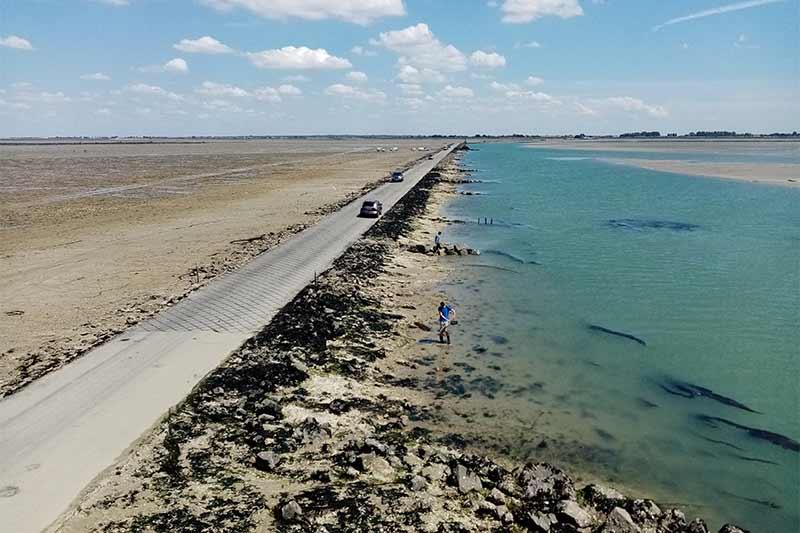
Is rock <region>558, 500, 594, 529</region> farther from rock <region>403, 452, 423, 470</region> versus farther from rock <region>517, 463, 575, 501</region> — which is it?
rock <region>403, 452, 423, 470</region>

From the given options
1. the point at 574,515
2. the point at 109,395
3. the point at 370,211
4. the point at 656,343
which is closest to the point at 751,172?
the point at 370,211

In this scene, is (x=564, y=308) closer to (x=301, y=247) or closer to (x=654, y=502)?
(x=654, y=502)

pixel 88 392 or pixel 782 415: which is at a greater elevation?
pixel 88 392

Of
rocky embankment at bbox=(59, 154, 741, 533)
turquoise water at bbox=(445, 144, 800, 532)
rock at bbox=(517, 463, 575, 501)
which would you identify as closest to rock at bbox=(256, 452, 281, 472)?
rocky embankment at bbox=(59, 154, 741, 533)

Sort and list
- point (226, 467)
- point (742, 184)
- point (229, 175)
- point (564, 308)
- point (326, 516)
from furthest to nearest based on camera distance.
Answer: point (229, 175) → point (742, 184) → point (564, 308) → point (226, 467) → point (326, 516)

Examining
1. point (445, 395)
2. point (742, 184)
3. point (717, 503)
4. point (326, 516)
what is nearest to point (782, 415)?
point (717, 503)

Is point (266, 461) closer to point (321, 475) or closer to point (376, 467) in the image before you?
point (321, 475)
